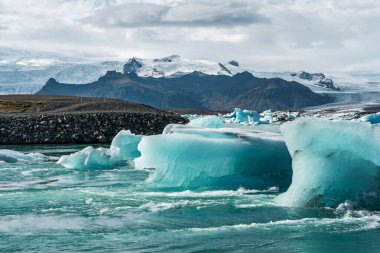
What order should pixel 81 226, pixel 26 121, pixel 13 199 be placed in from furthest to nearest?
pixel 26 121 < pixel 13 199 < pixel 81 226

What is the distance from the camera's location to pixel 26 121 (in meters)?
62.7

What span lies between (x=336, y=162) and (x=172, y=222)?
195 inches

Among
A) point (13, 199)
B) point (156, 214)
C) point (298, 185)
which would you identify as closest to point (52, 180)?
point (13, 199)

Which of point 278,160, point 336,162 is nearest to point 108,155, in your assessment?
point 278,160

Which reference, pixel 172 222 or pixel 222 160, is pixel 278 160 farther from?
pixel 172 222

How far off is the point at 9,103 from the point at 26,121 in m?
40.2

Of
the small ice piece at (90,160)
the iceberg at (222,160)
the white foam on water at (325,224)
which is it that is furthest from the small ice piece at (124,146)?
the white foam on water at (325,224)

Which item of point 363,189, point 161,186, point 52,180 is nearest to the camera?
point 363,189

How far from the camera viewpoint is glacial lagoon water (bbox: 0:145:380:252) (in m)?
14.5

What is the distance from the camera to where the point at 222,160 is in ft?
74.2

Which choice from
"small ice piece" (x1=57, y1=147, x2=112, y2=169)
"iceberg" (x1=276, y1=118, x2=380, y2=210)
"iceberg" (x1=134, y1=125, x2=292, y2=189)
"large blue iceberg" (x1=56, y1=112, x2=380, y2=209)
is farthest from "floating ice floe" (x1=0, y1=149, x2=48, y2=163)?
"iceberg" (x1=276, y1=118, x2=380, y2=210)

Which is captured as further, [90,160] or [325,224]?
[90,160]

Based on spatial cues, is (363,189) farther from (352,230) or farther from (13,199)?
(13,199)

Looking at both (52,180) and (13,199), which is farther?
(52,180)
